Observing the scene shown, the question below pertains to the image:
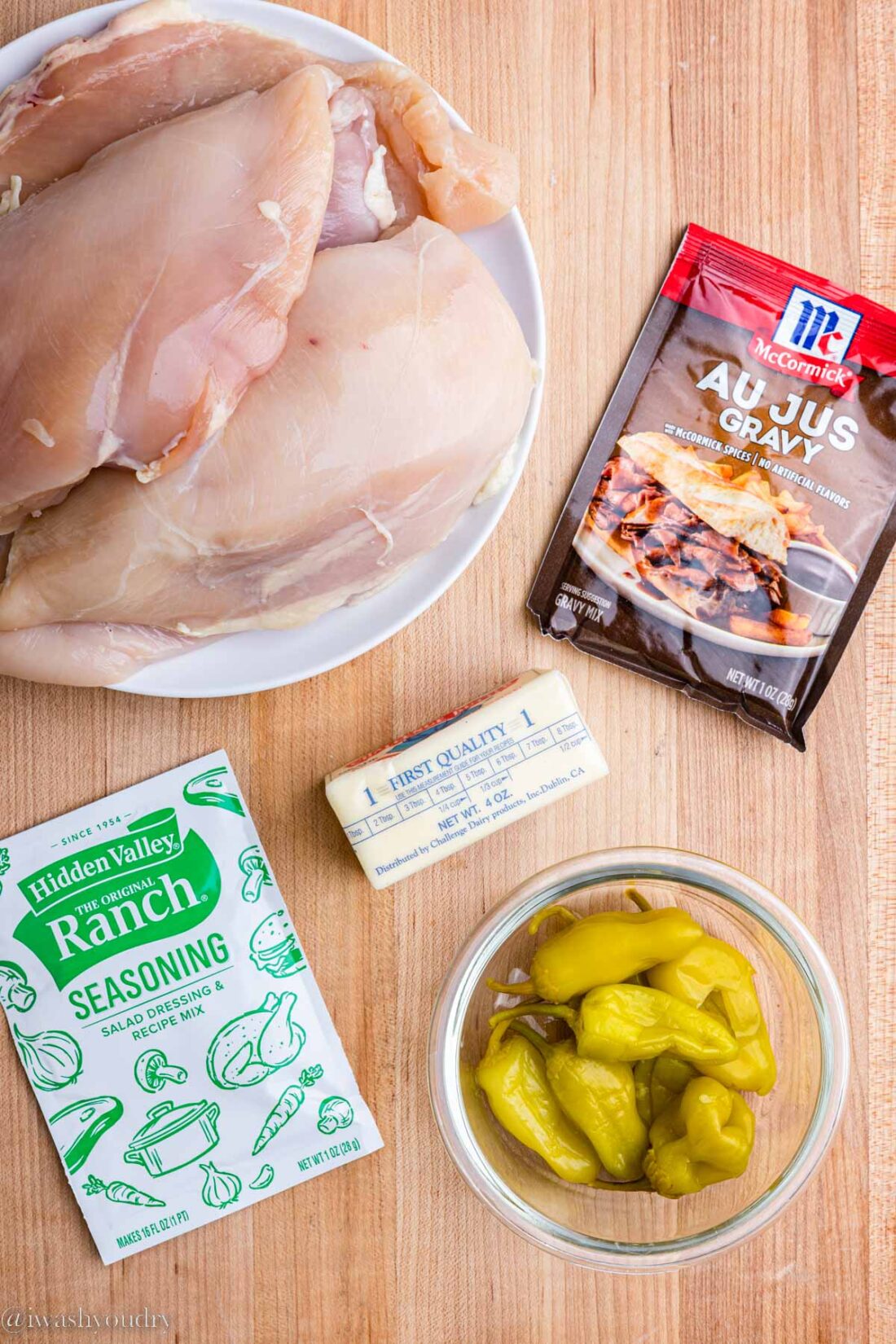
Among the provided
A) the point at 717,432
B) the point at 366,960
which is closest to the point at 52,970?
the point at 366,960

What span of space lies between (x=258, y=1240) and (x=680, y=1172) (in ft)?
1.50

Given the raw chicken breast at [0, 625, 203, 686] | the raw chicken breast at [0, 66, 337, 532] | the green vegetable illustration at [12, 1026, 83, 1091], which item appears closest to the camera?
the raw chicken breast at [0, 66, 337, 532]

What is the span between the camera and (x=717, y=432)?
1.06 metres

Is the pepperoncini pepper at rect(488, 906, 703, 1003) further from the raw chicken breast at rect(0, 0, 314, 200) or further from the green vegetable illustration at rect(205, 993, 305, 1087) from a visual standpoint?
the raw chicken breast at rect(0, 0, 314, 200)

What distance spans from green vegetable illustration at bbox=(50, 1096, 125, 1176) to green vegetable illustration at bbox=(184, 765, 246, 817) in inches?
12.7

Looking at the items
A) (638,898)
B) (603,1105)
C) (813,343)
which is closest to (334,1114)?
(603,1105)

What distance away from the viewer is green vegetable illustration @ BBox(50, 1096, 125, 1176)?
1024 mm

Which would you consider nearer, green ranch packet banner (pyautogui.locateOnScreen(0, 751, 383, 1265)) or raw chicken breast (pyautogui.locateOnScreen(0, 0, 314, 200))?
raw chicken breast (pyautogui.locateOnScreen(0, 0, 314, 200))

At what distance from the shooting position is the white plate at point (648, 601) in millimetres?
1053

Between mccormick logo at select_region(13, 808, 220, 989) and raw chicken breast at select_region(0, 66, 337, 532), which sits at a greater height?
raw chicken breast at select_region(0, 66, 337, 532)

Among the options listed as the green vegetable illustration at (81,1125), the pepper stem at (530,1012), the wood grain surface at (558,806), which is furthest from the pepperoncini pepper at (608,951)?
the green vegetable illustration at (81,1125)

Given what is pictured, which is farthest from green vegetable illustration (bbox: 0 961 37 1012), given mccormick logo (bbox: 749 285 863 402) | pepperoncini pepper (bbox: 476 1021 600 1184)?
mccormick logo (bbox: 749 285 863 402)

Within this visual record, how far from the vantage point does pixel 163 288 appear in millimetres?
794

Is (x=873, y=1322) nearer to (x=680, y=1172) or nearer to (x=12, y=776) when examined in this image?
(x=680, y=1172)
